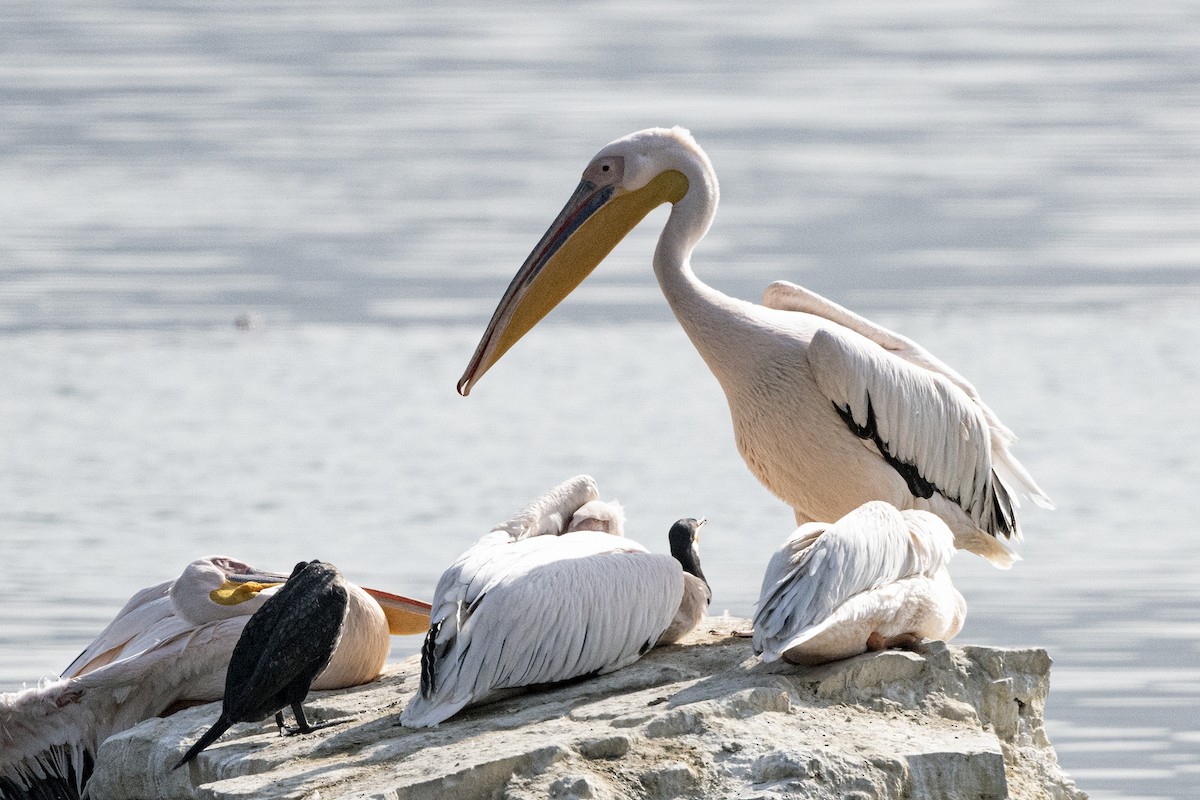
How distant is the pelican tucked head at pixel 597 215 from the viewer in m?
6.81

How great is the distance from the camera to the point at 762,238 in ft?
52.1

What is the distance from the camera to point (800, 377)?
6.46 metres

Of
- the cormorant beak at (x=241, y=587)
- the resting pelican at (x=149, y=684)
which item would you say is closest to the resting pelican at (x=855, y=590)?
the resting pelican at (x=149, y=684)

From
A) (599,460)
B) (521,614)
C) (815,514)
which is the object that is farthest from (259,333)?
(521,614)

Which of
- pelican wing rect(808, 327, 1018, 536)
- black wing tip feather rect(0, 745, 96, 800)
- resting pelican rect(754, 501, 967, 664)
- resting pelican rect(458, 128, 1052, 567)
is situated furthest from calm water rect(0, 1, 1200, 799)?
black wing tip feather rect(0, 745, 96, 800)

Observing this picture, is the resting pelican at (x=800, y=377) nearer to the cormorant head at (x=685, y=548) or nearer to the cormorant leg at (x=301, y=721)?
the cormorant head at (x=685, y=548)

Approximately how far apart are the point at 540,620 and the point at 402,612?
106 cm

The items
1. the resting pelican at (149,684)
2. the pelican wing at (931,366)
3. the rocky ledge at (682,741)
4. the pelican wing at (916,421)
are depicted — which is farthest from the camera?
the pelican wing at (931,366)

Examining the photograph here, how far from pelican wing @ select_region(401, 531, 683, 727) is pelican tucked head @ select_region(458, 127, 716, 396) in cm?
124

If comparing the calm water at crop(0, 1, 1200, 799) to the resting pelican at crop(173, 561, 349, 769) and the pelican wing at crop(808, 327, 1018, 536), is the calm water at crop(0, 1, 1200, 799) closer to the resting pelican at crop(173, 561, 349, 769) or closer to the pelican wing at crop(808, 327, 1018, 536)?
the pelican wing at crop(808, 327, 1018, 536)

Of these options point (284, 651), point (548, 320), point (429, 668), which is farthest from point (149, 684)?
point (548, 320)

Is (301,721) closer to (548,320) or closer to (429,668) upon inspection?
(429,668)

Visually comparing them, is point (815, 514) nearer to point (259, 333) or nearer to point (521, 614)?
point (521, 614)

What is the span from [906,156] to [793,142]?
3.36 feet
